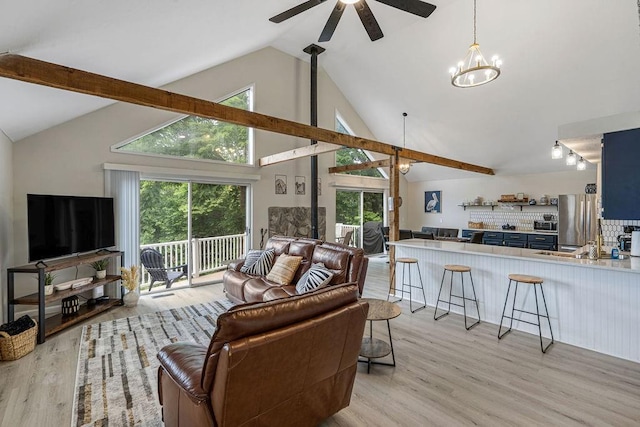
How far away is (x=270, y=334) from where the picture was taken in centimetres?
151

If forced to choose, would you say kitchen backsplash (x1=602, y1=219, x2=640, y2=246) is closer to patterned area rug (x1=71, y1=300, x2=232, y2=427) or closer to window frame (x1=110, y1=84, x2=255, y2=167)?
window frame (x1=110, y1=84, x2=255, y2=167)

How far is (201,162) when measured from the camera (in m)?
5.86

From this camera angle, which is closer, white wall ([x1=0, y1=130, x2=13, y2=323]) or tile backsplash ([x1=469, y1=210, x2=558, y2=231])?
white wall ([x1=0, y1=130, x2=13, y2=323])

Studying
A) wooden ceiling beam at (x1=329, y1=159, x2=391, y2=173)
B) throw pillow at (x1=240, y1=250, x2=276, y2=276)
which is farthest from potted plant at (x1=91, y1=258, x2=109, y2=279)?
wooden ceiling beam at (x1=329, y1=159, x2=391, y2=173)

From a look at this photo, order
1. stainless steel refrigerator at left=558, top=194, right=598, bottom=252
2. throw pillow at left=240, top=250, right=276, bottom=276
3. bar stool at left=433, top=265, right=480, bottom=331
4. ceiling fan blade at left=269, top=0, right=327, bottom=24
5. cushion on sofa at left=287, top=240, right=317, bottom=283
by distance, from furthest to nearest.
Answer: stainless steel refrigerator at left=558, top=194, right=598, bottom=252, throw pillow at left=240, top=250, right=276, bottom=276, cushion on sofa at left=287, top=240, right=317, bottom=283, bar stool at left=433, top=265, right=480, bottom=331, ceiling fan blade at left=269, top=0, right=327, bottom=24

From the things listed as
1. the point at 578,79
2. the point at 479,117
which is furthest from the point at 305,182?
the point at 578,79

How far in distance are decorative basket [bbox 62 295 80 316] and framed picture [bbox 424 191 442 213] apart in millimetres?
8925

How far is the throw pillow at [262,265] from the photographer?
4.42 m

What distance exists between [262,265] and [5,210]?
3.04 m

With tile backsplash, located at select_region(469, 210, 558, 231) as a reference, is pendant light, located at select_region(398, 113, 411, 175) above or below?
above

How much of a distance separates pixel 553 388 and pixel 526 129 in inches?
215

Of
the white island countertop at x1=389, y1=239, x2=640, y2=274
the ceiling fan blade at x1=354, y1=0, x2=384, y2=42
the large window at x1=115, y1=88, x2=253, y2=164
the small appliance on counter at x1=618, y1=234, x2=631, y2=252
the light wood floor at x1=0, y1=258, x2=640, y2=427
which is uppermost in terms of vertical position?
the ceiling fan blade at x1=354, y1=0, x2=384, y2=42

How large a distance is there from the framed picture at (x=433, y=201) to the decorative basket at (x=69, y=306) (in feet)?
29.3

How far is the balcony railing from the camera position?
18.0 ft
